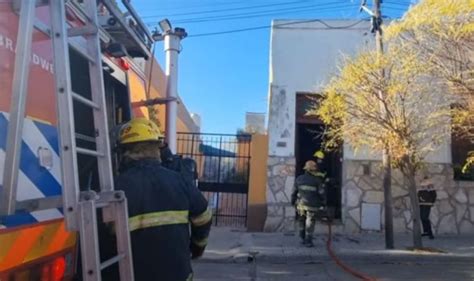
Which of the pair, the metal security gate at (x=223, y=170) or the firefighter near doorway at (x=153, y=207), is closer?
the firefighter near doorway at (x=153, y=207)

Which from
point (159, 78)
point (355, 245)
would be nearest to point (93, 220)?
point (355, 245)

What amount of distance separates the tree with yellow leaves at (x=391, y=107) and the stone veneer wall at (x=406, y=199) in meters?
1.99

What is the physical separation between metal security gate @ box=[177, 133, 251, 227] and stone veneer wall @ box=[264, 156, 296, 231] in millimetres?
922

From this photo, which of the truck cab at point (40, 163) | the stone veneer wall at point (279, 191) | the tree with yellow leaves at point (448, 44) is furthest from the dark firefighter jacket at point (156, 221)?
the stone veneer wall at point (279, 191)

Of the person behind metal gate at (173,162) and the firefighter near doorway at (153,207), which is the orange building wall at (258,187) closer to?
the person behind metal gate at (173,162)

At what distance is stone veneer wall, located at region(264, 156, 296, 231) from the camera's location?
12820 mm

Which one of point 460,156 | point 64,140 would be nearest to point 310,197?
point 460,156

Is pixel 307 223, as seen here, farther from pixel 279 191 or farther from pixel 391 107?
pixel 391 107

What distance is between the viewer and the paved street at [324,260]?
8578mm

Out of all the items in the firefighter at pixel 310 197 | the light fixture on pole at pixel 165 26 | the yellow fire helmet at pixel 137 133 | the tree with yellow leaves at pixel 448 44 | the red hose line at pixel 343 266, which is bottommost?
the red hose line at pixel 343 266

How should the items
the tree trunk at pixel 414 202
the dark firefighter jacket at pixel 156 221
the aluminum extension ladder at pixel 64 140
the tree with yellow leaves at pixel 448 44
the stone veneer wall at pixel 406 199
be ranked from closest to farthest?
the aluminum extension ladder at pixel 64 140, the dark firefighter jacket at pixel 156 221, the tree with yellow leaves at pixel 448 44, the tree trunk at pixel 414 202, the stone veneer wall at pixel 406 199

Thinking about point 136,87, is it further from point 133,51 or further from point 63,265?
point 63,265

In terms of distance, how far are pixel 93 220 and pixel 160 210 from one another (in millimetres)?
817

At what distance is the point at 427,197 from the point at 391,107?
2982 mm
